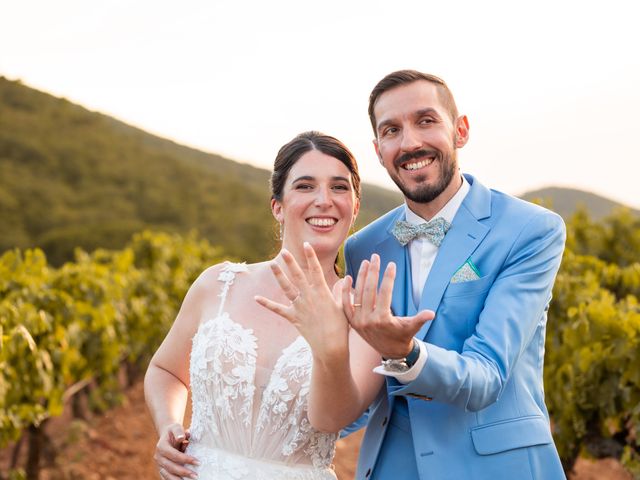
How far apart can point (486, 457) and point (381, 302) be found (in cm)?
87

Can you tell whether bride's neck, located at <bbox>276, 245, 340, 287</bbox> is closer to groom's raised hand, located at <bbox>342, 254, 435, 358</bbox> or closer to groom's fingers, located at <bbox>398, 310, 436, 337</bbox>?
groom's raised hand, located at <bbox>342, 254, 435, 358</bbox>

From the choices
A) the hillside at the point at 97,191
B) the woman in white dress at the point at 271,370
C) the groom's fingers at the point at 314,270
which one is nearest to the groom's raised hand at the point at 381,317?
the groom's fingers at the point at 314,270

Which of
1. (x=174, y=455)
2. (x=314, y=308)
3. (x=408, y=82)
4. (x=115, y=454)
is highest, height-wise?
(x=408, y=82)

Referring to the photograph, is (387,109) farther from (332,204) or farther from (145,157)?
(145,157)

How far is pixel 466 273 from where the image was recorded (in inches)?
117

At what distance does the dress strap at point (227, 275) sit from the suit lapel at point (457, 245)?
0.95 m

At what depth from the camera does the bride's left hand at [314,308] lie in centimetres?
249

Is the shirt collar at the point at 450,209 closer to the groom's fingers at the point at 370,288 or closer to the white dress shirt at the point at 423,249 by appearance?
the white dress shirt at the point at 423,249

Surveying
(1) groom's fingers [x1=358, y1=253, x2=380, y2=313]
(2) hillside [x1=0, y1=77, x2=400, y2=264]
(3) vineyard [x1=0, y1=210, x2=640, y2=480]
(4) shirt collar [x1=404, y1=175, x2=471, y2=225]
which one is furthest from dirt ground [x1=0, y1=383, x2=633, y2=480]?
(2) hillside [x1=0, y1=77, x2=400, y2=264]

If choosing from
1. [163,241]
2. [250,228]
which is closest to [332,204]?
[163,241]

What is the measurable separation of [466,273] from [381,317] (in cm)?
75

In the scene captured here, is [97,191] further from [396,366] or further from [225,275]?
[396,366]

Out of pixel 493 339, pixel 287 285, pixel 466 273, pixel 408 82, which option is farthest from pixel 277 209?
pixel 493 339

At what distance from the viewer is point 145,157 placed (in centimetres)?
5647
